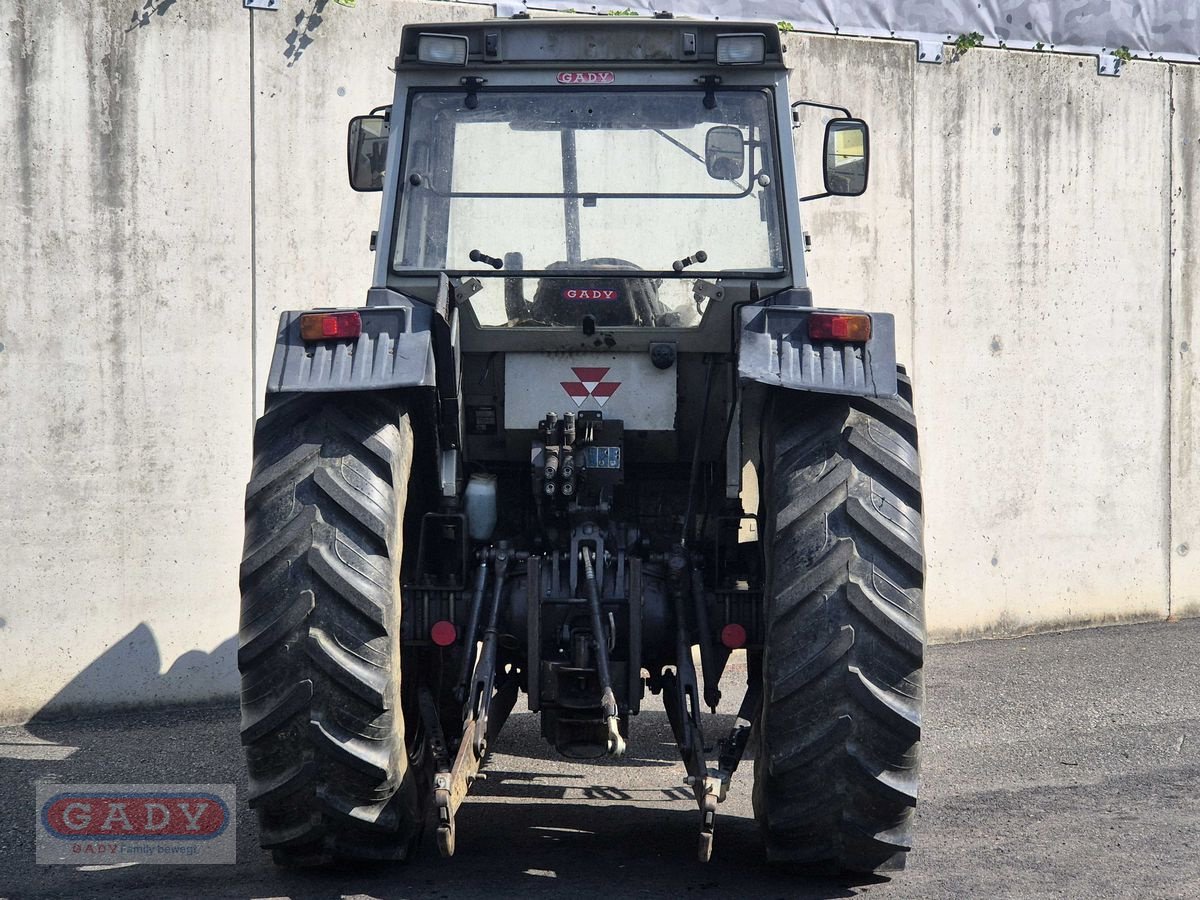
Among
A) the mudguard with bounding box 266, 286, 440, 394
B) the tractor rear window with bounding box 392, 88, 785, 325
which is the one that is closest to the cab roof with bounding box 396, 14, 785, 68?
the tractor rear window with bounding box 392, 88, 785, 325

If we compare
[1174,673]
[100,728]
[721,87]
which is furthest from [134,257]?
[1174,673]

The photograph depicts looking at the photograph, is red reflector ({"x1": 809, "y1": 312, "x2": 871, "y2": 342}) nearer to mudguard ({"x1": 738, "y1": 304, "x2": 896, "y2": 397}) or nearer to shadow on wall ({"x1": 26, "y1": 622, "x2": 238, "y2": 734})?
mudguard ({"x1": 738, "y1": 304, "x2": 896, "y2": 397})

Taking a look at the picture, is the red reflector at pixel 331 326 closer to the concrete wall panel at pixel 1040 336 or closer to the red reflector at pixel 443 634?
the red reflector at pixel 443 634

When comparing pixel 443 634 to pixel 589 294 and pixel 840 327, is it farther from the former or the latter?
pixel 840 327

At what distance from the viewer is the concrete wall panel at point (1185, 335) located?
9.98 meters

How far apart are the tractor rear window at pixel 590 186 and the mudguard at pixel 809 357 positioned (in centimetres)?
57

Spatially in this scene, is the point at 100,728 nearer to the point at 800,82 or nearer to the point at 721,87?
the point at 721,87

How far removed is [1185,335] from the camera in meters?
10.0

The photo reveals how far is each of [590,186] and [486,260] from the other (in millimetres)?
483

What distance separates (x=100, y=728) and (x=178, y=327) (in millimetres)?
2024

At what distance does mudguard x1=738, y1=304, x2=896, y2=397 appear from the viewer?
4594mm

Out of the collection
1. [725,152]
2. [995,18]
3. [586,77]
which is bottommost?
[725,152]

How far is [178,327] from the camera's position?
768cm

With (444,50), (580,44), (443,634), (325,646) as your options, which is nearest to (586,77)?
(580,44)
